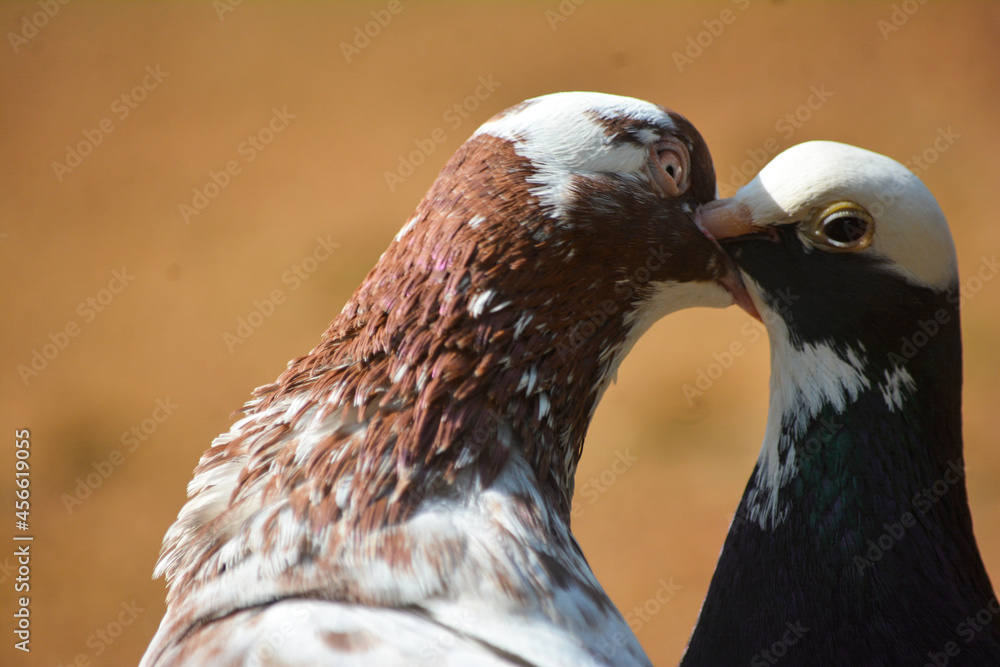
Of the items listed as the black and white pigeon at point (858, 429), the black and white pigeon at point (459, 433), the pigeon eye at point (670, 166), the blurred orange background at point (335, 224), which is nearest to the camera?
the black and white pigeon at point (459, 433)

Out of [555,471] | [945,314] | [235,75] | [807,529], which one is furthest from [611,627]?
[235,75]

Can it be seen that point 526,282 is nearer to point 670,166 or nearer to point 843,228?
point 670,166

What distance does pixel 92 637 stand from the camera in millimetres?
4832

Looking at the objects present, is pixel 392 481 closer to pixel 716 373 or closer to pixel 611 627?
pixel 611 627

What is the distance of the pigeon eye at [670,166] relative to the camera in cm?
162

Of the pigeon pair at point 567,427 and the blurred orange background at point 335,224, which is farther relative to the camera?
the blurred orange background at point 335,224

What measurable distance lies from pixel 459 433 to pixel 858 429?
732mm

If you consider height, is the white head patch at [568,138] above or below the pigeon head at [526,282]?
above

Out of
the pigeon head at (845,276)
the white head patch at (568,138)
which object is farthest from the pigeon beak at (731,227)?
the white head patch at (568,138)

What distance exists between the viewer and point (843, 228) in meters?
1.50

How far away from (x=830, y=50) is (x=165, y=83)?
5.07 metres

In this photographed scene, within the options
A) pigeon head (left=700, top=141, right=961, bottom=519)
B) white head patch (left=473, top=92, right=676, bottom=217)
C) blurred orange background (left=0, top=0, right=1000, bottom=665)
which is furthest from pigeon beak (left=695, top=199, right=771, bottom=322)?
blurred orange background (left=0, top=0, right=1000, bottom=665)

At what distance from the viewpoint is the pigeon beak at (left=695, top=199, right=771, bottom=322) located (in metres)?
1.59

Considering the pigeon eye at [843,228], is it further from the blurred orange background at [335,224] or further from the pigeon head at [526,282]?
the blurred orange background at [335,224]
